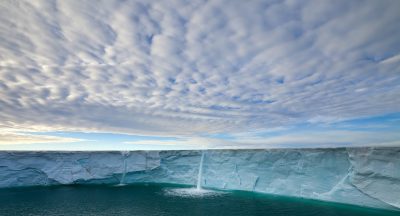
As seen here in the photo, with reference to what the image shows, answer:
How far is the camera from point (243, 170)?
18.0 metres

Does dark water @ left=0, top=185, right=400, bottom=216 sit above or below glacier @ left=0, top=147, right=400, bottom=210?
below

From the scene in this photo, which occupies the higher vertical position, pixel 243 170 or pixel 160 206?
pixel 243 170

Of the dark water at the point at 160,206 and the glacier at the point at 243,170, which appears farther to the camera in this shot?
the glacier at the point at 243,170

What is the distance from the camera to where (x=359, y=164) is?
12.8 metres

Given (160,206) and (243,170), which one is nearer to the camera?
(160,206)

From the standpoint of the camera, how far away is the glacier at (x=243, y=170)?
12227 mm

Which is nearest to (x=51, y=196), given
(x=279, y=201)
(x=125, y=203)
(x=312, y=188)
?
(x=125, y=203)

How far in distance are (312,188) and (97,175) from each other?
16.1m

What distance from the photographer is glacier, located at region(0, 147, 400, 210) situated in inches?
481

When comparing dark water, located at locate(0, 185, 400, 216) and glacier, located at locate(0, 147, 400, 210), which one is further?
glacier, located at locate(0, 147, 400, 210)

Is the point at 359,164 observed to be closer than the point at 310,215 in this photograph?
No

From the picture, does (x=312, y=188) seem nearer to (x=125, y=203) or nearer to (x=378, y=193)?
(x=378, y=193)

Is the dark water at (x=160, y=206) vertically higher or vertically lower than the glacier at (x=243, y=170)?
lower

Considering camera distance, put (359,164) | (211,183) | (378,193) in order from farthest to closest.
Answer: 1. (211,183)
2. (359,164)
3. (378,193)
